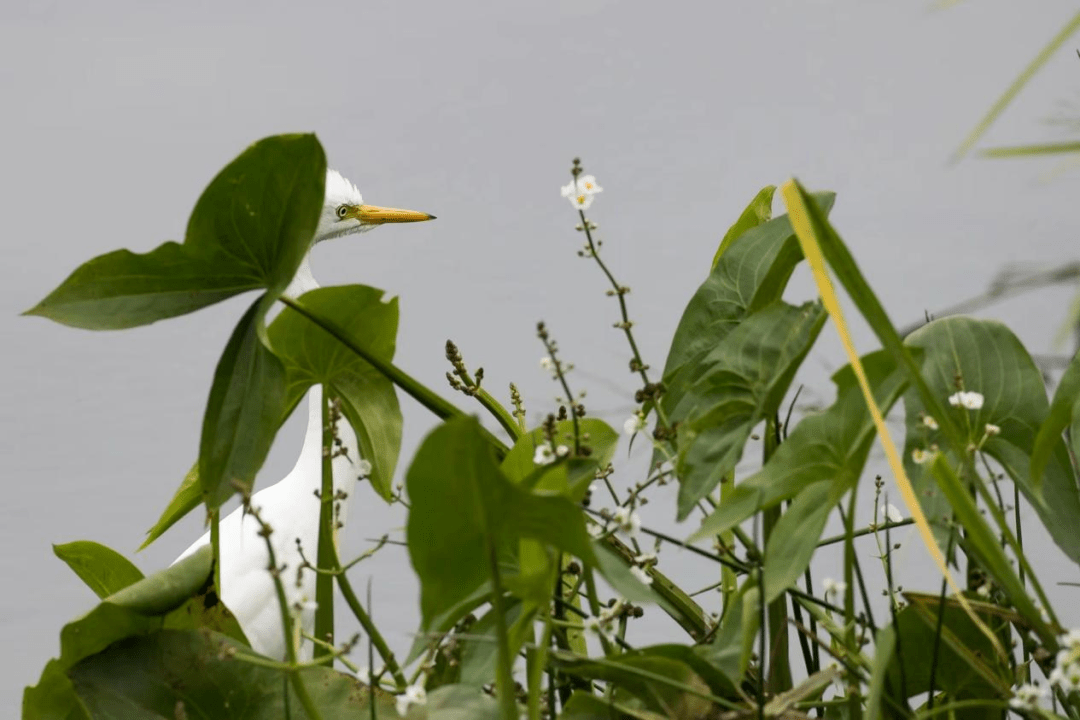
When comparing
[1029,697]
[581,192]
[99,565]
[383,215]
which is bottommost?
[1029,697]

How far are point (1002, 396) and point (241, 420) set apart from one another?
0.30 metres

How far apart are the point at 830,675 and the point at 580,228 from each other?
7.9 inches

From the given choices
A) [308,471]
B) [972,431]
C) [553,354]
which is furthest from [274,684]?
[308,471]

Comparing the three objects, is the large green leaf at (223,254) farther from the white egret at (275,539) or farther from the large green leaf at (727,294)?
the white egret at (275,539)

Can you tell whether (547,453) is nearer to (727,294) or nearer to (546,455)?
(546,455)

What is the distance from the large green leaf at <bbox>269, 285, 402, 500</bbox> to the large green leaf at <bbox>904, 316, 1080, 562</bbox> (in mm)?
216

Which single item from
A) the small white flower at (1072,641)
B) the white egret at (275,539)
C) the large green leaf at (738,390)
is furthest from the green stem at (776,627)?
the white egret at (275,539)

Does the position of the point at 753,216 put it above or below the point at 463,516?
above

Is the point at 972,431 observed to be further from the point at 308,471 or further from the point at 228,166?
the point at 308,471

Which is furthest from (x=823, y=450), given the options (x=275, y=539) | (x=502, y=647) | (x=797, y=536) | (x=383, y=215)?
(x=383, y=215)

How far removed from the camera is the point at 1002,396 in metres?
0.50

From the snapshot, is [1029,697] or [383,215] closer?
[1029,697]

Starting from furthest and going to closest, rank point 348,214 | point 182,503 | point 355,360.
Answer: point 348,214, point 182,503, point 355,360

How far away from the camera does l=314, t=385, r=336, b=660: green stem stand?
0.50 metres
